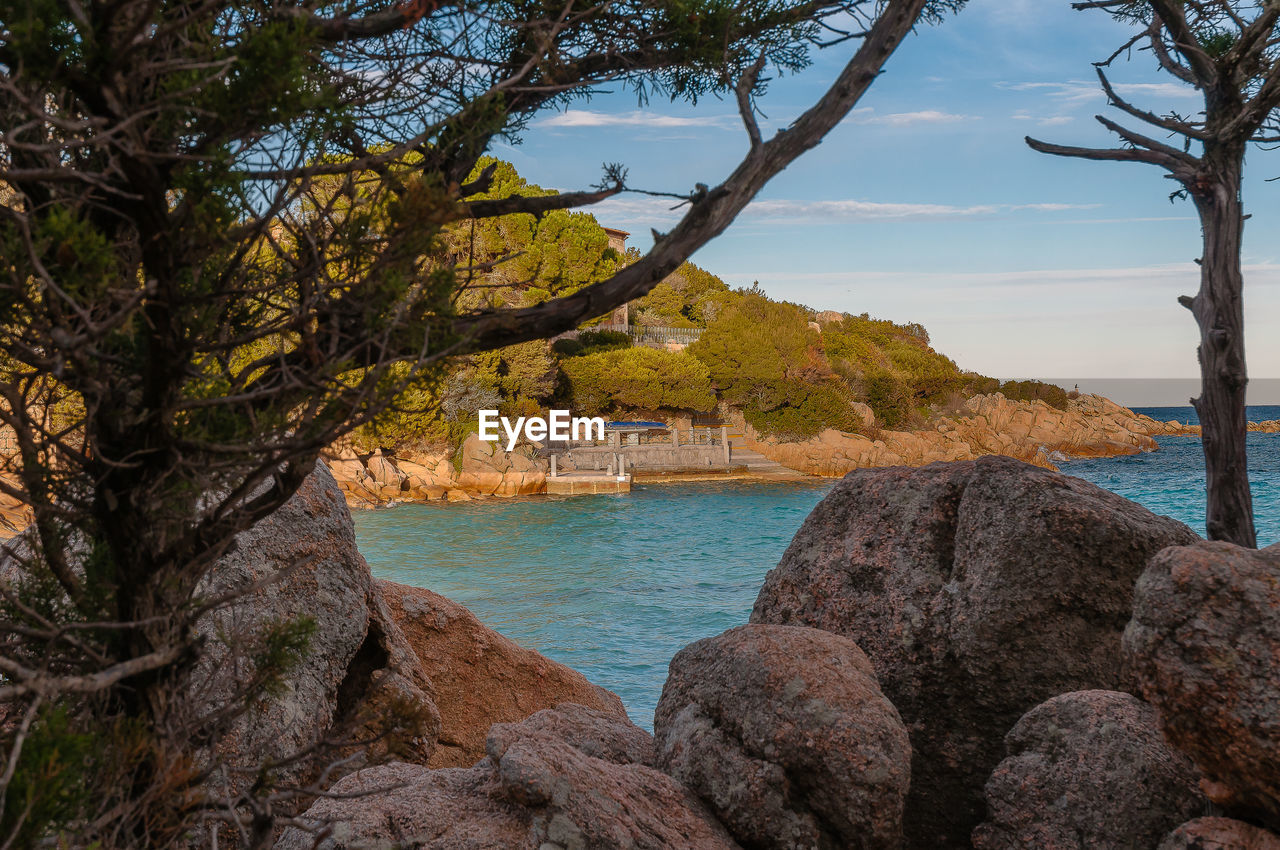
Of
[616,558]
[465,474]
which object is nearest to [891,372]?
[465,474]

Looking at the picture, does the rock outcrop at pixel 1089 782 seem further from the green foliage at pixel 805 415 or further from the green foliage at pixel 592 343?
the green foliage at pixel 805 415

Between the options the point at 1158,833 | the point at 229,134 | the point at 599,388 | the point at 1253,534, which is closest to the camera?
the point at 229,134

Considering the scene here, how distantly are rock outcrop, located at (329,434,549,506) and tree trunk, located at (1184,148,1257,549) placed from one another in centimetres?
3023

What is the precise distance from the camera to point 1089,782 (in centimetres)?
357

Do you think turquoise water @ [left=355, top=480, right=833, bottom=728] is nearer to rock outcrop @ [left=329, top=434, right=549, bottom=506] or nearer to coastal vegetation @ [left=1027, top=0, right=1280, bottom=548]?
rock outcrop @ [left=329, top=434, right=549, bottom=506]

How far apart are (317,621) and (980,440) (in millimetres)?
52820

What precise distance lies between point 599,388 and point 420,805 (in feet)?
133

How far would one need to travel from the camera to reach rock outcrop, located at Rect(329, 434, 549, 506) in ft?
116

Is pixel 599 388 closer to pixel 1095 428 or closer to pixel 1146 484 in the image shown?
pixel 1146 484

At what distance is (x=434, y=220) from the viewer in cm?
209

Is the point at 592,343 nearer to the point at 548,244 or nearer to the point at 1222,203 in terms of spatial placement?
the point at 548,244

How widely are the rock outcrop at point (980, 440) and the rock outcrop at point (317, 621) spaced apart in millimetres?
35626

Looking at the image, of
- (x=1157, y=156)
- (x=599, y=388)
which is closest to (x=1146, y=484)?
(x=599, y=388)

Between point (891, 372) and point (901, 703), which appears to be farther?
point (891, 372)
